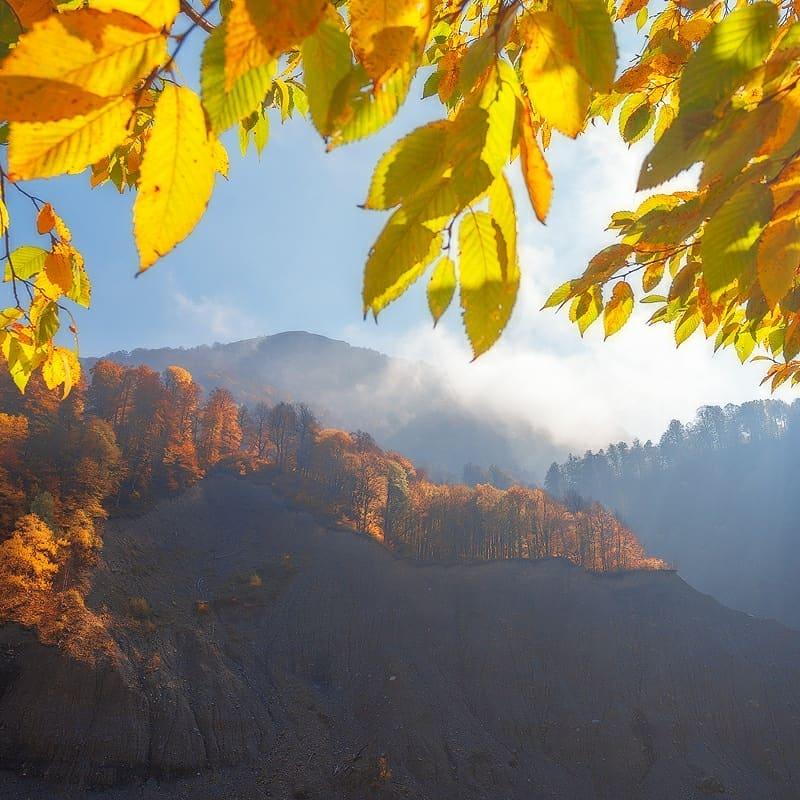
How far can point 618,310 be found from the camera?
1.64m

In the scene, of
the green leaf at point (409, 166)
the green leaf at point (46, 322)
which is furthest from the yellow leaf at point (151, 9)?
the green leaf at point (46, 322)

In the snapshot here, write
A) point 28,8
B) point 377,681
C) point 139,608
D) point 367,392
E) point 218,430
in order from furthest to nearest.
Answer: point 367,392 < point 218,430 < point 377,681 < point 139,608 < point 28,8

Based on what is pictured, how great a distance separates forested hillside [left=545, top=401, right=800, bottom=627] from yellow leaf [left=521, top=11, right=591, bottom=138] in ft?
235

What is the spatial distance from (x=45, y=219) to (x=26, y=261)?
0.60 ft

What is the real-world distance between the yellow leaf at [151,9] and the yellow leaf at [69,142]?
0.24ft

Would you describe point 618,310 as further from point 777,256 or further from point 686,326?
point 777,256

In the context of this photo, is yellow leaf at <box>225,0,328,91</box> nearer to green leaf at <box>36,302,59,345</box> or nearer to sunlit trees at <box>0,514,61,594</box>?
green leaf at <box>36,302,59,345</box>

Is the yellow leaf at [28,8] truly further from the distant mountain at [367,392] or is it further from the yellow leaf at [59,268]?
the distant mountain at [367,392]

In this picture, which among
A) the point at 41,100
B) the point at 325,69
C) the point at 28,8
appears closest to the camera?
the point at 41,100

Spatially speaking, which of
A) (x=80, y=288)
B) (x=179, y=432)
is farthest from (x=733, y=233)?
(x=179, y=432)

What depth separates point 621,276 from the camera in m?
1.62

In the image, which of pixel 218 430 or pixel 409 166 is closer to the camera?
pixel 409 166

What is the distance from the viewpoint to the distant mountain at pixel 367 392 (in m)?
130

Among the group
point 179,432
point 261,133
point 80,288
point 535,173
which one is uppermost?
point 179,432
